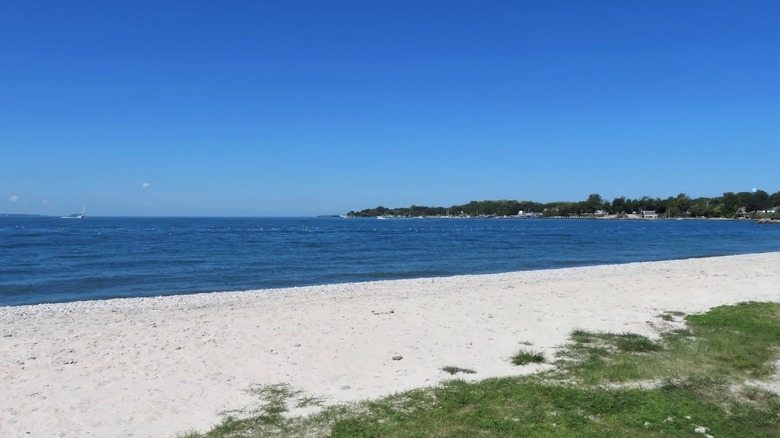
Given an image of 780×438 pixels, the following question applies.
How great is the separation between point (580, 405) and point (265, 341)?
6.85 metres

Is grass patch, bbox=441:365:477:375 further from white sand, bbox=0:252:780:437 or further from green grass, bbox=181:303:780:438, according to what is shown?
green grass, bbox=181:303:780:438

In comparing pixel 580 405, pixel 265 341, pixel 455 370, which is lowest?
pixel 265 341

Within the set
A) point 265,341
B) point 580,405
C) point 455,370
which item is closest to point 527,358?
point 455,370

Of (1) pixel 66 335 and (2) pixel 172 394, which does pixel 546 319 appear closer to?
(2) pixel 172 394

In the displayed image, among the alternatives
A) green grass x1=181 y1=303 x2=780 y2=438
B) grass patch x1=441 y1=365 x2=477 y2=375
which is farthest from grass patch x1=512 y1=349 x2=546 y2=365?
grass patch x1=441 y1=365 x2=477 y2=375

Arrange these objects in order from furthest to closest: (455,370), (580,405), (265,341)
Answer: (265,341) < (455,370) < (580,405)

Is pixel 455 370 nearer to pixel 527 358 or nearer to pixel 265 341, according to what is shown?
pixel 527 358

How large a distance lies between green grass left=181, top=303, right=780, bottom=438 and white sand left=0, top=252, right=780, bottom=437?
78 centimetres

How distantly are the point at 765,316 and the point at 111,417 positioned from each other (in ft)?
44.1

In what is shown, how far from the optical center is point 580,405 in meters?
6.30

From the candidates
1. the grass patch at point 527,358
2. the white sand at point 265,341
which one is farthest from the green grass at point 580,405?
the white sand at point 265,341

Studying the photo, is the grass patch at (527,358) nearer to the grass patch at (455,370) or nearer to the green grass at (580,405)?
the green grass at (580,405)

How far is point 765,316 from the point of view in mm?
11836

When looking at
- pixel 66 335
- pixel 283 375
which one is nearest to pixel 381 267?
pixel 66 335
